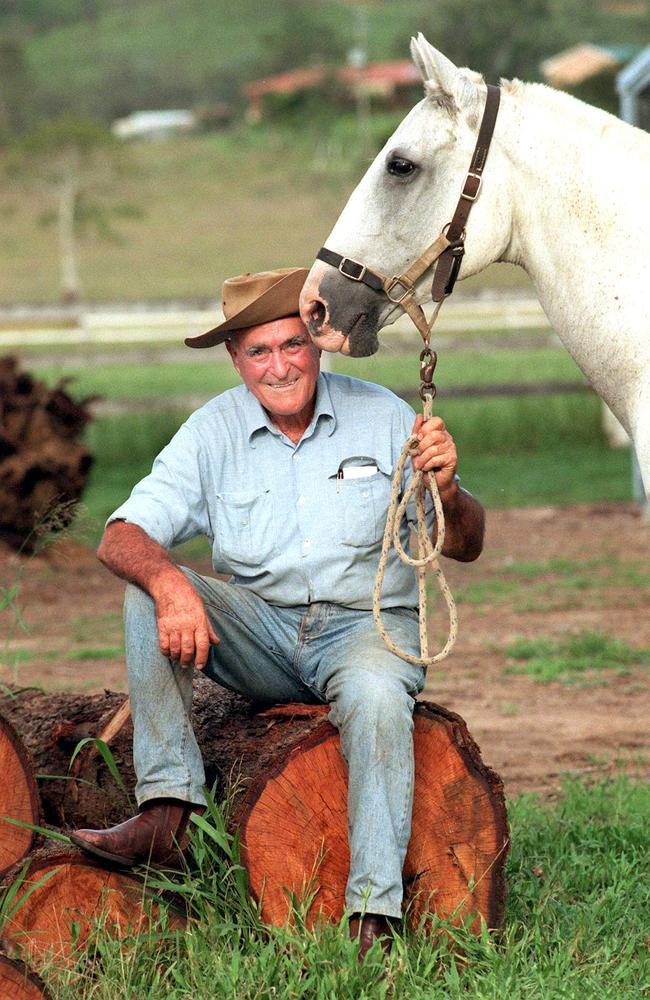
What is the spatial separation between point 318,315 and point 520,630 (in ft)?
13.8

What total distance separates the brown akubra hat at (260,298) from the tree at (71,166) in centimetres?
3966

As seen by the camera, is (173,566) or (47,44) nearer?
(173,566)

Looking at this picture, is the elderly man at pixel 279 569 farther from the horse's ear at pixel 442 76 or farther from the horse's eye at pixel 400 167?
the horse's ear at pixel 442 76

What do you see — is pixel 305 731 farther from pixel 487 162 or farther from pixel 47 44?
pixel 47 44

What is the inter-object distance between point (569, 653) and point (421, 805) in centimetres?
367

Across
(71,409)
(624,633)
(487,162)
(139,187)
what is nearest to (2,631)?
(71,409)

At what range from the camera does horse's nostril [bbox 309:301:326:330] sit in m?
3.68

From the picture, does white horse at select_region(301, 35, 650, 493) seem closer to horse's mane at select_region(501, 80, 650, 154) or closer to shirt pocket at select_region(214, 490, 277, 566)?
horse's mane at select_region(501, 80, 650, 154)

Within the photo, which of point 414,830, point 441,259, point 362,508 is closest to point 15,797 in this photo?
point 414,830

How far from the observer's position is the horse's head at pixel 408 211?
3.69 metres

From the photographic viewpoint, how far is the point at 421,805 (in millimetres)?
3486

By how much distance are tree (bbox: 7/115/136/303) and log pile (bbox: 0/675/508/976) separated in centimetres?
4008

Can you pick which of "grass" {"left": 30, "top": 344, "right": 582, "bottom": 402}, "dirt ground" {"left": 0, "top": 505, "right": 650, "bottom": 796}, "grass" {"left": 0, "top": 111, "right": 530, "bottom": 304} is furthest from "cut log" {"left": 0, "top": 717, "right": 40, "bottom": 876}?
"grass" {"left": 0, "top": 111, "right": 530, "bottom": 304}

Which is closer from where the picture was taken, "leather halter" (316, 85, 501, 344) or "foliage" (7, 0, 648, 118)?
"leather halter" (316, 85, 501, 344)
